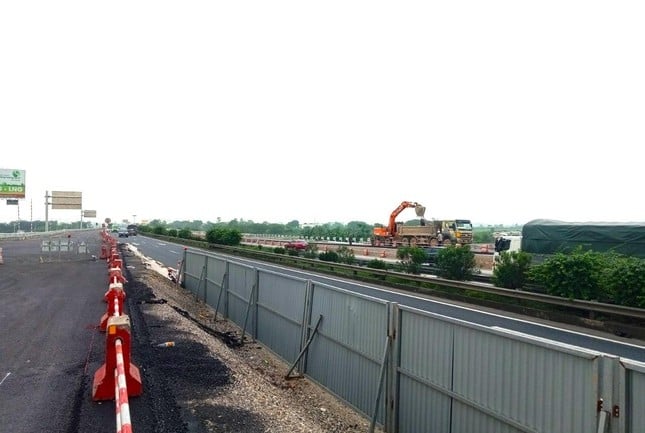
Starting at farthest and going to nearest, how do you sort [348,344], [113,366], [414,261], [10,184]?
[10,184] → [414,261] → [348,344] → [113,366]

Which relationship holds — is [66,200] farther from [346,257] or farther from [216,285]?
[216,285]

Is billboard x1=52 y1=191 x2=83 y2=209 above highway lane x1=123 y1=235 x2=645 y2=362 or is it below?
above

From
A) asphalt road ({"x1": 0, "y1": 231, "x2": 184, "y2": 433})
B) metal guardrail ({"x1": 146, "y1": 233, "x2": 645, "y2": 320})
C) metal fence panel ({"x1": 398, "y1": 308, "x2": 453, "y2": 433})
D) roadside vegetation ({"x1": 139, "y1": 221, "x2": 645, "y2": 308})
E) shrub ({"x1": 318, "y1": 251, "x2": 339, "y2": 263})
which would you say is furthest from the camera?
shrub ({"x1": 318, "y1": 251, "x2": 339, "y2": 263})

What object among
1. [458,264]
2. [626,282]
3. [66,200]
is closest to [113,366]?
[626,282]

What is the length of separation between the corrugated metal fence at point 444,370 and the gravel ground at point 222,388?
395mm

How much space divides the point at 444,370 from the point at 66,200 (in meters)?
91.4

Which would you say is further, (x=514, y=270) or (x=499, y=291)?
(x=514, y=270)

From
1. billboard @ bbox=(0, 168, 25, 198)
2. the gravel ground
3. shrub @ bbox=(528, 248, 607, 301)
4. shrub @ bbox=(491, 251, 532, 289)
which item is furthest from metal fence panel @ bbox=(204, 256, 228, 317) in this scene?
billboard @ bbox=(0, 168, 25, 198)

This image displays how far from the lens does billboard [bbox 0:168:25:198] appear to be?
63.6 meters

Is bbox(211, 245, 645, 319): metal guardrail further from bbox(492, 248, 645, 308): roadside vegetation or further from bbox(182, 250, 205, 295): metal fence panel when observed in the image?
bbox(182, 250, 205, 295): metal fence panel

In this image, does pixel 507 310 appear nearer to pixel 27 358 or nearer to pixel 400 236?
pixel 27 358

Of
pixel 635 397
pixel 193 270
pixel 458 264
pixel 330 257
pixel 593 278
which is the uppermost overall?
pixel 635 397

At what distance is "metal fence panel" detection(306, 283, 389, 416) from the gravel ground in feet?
0.82

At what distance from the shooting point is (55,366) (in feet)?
27.2
